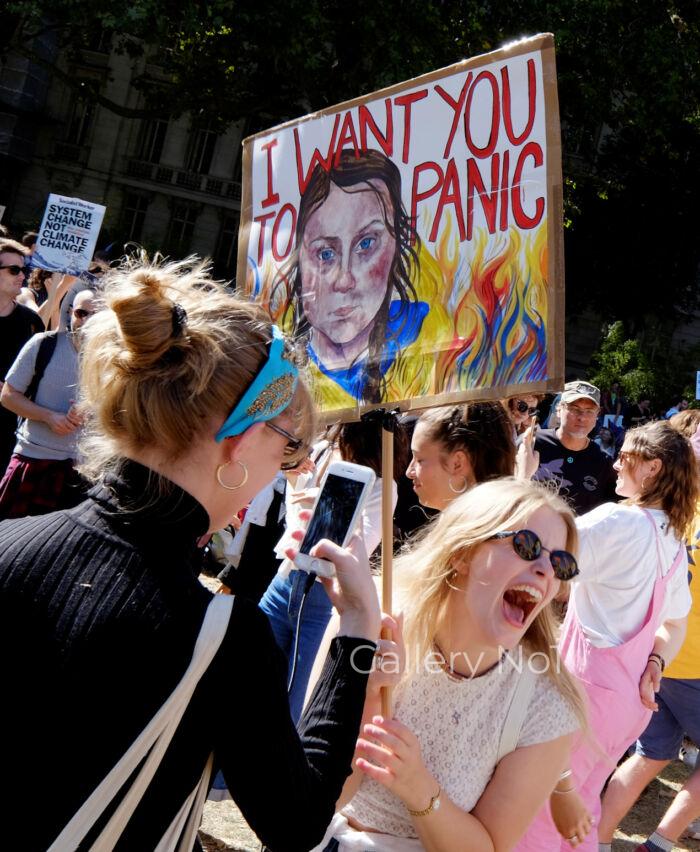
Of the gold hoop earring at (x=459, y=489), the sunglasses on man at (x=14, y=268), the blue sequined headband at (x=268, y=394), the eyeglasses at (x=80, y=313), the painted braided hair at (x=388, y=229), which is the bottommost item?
Answer: the blue sequined headband at (x=268, y=394)

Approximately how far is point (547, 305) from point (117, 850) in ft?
5.30

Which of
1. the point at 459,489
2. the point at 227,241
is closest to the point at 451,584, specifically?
the point at 459,489

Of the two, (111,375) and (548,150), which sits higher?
(548,150)

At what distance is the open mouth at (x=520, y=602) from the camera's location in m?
2.39

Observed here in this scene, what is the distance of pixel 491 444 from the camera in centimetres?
343

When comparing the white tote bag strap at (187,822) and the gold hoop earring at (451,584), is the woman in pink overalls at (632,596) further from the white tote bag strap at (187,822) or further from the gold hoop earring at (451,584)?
the white tote bag strap at (187,822)

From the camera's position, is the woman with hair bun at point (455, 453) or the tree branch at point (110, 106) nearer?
the woman with hair bun at point (455, 453)

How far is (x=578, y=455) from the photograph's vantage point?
6.27m

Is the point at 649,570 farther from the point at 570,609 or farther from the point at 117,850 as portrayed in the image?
the point at 117,850

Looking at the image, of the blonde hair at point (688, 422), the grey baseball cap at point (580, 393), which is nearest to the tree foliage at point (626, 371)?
the grey baseball cap at point (580, 393)

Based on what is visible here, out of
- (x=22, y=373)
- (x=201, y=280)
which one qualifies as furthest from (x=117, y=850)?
(x=22, y=373)

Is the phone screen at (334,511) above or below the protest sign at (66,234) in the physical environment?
below

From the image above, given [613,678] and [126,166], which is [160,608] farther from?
[126,166]

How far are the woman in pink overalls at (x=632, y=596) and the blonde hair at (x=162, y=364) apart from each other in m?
2.41
